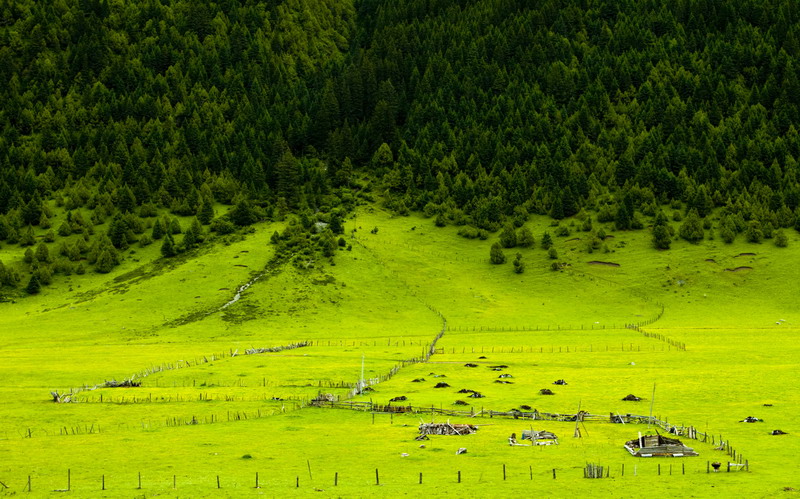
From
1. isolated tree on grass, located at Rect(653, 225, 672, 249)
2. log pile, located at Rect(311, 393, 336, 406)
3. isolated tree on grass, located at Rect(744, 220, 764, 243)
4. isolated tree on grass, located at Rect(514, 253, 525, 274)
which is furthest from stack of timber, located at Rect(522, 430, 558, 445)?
isolated tree on grass, located at Rect(744, 220, 764, 243)

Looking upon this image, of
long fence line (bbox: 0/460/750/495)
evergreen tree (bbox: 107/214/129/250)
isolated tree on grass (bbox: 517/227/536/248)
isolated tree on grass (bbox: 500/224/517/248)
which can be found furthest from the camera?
isolated tree on grass (bbox: 500/224/517/248)

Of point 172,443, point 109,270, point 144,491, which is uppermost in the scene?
point 144,491

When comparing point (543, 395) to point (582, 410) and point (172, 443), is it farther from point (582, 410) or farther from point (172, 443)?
point (172, 443)

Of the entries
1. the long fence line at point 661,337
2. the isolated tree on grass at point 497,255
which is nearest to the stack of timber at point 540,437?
the long fence line at point 661,337

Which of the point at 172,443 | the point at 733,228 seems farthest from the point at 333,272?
the point at 172,443

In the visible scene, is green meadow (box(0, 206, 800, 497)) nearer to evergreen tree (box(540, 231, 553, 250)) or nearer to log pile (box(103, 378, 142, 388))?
log pile (box(103, 378, 142, 388))

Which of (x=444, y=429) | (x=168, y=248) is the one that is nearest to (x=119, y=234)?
(x=168, y=248)

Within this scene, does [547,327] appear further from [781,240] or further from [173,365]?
[173,365]
